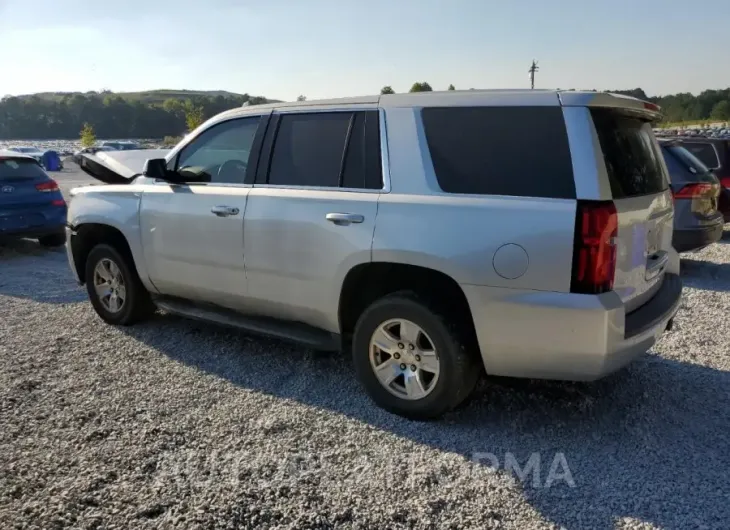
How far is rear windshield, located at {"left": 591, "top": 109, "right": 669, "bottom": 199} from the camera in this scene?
3.42 metres

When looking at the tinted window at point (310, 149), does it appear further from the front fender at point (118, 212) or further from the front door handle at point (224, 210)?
the front fender at point (118, 212)

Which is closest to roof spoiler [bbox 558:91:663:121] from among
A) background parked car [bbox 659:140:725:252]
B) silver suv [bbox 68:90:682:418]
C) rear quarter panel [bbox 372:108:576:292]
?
silver suv [bbox 68:90:682:418]

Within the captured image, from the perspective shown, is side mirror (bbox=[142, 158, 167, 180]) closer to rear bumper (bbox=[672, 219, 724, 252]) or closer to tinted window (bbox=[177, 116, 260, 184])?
tinted window (bbox=[177, 116, 260, 184])

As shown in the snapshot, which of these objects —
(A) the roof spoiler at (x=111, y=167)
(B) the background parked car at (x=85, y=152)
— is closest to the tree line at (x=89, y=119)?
(B) the background parked car at (x=85, y=152)

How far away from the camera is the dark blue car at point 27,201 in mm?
9477

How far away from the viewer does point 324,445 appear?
3592mm

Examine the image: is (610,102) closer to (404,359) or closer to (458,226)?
(458,226)

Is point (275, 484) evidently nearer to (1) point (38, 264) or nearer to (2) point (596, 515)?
(2) point (596, 515)

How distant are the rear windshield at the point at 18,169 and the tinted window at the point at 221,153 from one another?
5.88 m

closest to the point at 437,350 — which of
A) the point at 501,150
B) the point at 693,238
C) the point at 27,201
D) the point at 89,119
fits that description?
the point at 501,150

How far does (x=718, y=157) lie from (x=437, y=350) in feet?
27.5

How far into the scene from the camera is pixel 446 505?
3.01 metres

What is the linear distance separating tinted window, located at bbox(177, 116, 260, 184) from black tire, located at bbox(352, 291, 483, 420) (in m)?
1.56

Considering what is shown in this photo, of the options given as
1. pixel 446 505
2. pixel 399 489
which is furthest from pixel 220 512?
pixel 446 505
